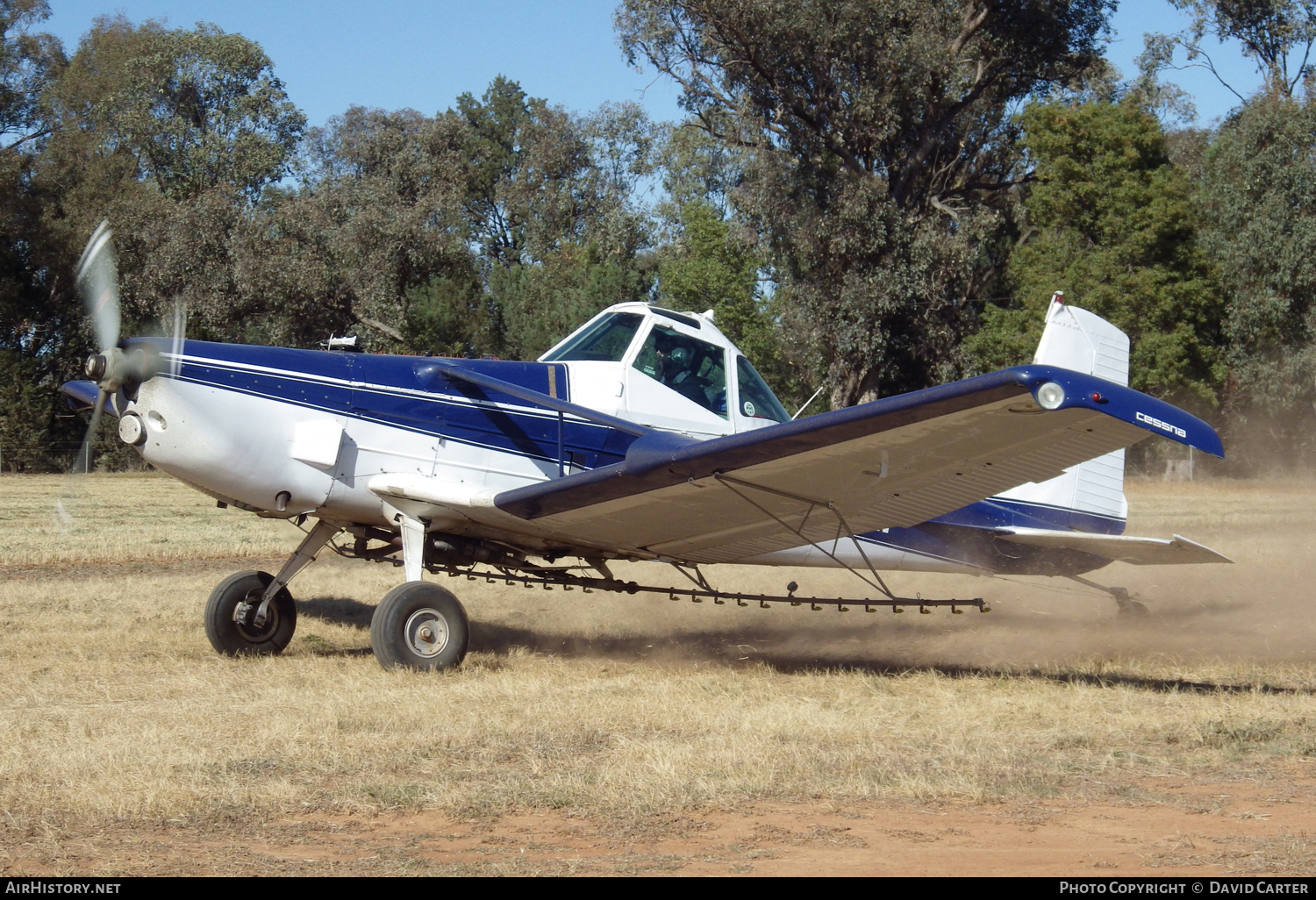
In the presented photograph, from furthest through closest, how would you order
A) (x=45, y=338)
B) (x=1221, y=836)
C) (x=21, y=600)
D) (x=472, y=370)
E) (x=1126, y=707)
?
(x=45, y=338) < (x=21, y=600) < (x=472, y=370) < (x=1126, y=707) < (x=1221, y=836)

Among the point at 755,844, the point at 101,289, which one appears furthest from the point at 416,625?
the point at 755,844

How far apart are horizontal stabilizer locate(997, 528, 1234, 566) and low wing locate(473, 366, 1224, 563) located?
1.83 metres

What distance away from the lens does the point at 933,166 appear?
36.2 metres

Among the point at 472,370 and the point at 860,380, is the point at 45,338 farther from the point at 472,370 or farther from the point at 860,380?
the point at 472,370

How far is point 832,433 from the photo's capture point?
259 inches

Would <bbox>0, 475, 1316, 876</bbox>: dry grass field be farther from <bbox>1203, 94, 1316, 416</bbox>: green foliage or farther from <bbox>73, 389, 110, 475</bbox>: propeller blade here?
<bbox>1203, 94, 1316, 416</bbox>: green foliage

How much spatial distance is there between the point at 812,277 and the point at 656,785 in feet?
95.8

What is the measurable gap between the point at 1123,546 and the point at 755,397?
124 inches

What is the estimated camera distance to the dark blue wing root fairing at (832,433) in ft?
18.6

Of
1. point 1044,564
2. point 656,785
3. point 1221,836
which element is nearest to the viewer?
point 1221,836

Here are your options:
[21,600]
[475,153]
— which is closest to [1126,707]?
[21,600]

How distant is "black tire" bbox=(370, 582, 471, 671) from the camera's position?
7.87m
